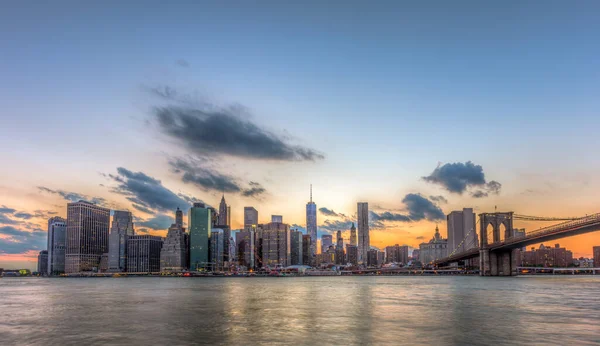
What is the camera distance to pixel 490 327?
3597cm

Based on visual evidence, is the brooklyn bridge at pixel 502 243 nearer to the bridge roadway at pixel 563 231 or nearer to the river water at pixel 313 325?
the bridge roadway at pixel 563 231

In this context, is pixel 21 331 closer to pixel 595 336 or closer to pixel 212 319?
pixel 212 319

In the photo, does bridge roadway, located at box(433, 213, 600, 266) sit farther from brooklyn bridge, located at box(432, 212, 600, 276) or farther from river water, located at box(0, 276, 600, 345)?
river water, located at box(0, 276, 600, 345)

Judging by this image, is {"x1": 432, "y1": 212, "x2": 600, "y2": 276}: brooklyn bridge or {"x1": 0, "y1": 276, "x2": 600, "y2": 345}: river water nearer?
{"x1": 0, "y1": 276, "x2": 600, "y2": 345}: river water

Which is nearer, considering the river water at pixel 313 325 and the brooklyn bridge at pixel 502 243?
the river water at pixel 313 325

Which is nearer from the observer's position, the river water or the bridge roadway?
the river water

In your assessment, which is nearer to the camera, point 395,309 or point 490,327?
point 490,327

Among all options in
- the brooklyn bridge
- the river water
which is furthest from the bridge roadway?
the river water

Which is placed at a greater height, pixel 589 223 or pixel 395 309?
pixel 589 223

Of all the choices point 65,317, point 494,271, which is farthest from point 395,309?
point 494,271

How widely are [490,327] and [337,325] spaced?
1136cm

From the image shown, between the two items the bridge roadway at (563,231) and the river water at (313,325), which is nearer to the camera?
the river water at (313,325)

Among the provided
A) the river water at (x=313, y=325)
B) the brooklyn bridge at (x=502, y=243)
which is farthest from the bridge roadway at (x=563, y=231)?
the river water at (x=313, y=325)

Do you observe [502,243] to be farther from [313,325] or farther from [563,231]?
[313,325]
